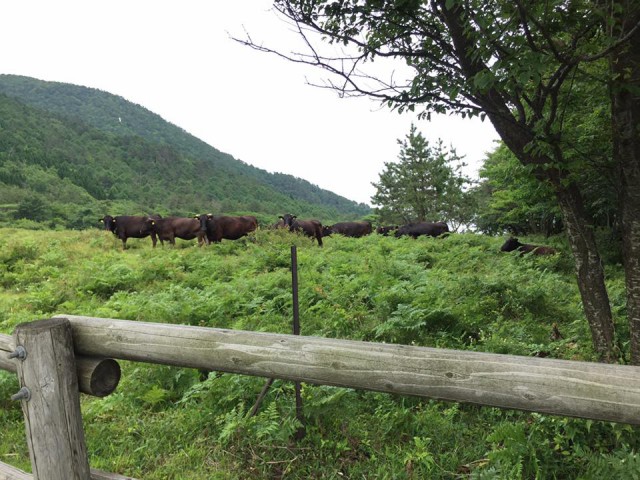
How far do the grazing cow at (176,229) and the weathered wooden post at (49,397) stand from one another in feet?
53.4

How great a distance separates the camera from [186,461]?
134 inches

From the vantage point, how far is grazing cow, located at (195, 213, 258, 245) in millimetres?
18109

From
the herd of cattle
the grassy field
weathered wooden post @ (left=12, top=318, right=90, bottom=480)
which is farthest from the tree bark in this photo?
the herd of cattle

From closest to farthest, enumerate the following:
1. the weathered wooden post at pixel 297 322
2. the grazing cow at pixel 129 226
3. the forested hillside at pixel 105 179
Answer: the weathered wooden post at pixel 297 322
the grazing cow at pixel 129 226
the forested hillside at pixel 105 179

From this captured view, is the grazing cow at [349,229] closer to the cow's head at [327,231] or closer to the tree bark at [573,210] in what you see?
the cow's head at [327,231]

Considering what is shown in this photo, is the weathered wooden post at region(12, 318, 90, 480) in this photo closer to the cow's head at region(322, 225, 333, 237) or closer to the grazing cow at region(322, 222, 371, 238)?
the cow's head at region(322, 225, 333, 237)

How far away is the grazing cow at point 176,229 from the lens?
18433 millimetres

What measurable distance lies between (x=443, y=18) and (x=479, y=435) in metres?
4.12

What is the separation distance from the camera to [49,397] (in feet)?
7.38

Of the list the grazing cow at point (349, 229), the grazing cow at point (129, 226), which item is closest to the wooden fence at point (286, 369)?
the grazing cow at point (129, 226)

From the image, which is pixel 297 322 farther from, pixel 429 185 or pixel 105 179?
pixel 105 179

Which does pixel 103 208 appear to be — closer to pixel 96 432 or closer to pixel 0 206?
pixel 0 206

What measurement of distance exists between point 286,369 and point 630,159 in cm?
362

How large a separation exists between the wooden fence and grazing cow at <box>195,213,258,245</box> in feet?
52.0
